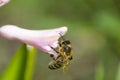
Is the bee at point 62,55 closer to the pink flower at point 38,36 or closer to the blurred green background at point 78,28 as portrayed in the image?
the pink flower at point 38,36

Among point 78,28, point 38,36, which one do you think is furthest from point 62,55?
point 78,28

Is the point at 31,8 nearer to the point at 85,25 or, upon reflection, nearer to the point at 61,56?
the point at 85,25

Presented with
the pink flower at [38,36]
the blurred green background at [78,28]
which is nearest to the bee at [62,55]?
the pink flower at [38,36]

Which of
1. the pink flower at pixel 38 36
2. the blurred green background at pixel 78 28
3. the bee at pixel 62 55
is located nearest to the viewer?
the pink flower at pixel 38 36

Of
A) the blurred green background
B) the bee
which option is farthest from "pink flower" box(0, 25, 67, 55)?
the blurred green background

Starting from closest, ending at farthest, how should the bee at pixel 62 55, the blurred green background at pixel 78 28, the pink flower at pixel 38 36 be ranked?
1. the pink flower at pixel 38 36
2. the bee at pixel 62 55
3. the blurred green background at pixel 78 28

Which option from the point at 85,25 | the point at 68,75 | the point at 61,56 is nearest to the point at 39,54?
the point at 68,75
